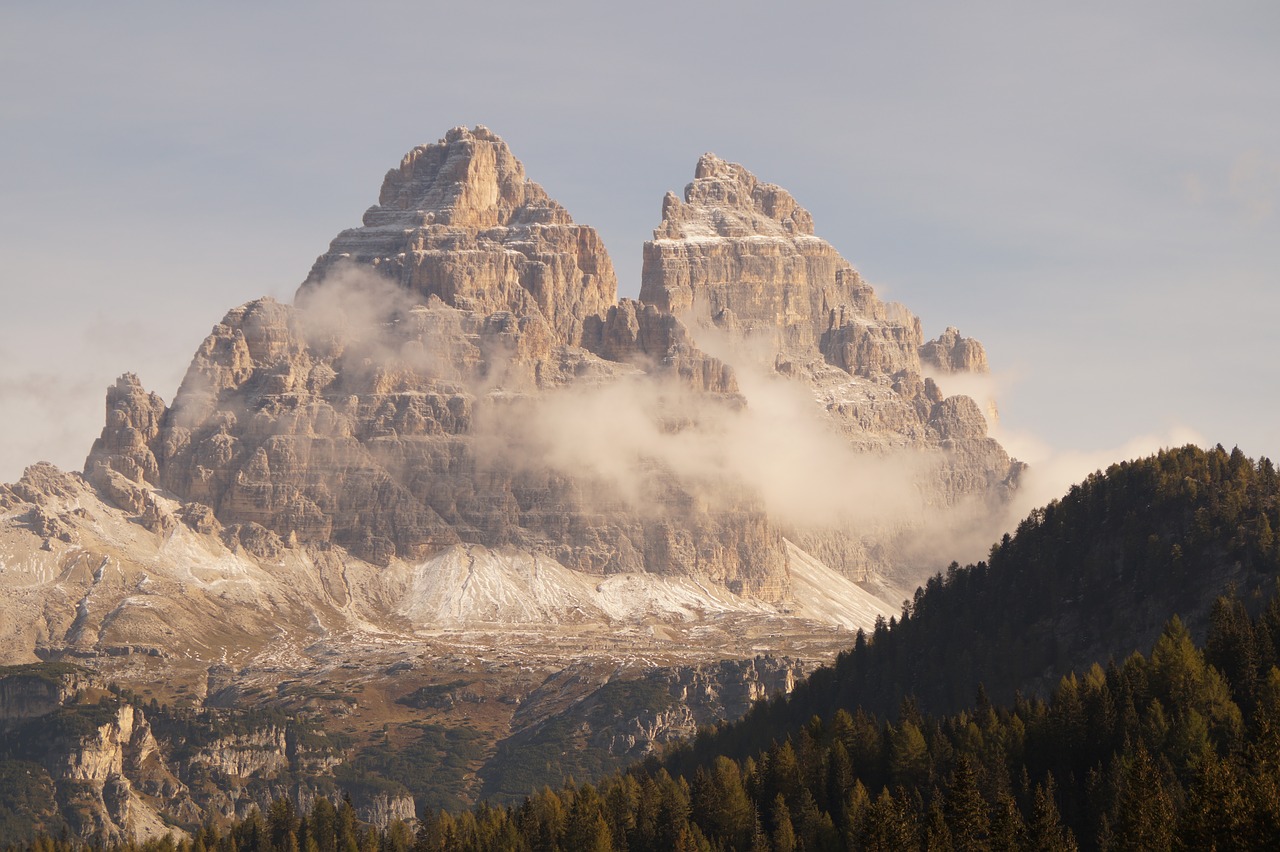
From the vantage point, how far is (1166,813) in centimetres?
19162

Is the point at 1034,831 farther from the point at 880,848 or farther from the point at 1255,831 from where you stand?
the point at 1255,831

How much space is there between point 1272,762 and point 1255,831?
17.1 m

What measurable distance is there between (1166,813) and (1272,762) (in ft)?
36.0

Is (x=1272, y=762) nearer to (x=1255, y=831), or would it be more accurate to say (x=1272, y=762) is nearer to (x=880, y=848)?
(x=1255, y=831)

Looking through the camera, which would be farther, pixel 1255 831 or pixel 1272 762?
pixel 1272 762

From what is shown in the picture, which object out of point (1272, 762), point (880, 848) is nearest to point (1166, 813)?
point (1272, 762)

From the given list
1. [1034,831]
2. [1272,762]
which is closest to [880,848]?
[1034,831]

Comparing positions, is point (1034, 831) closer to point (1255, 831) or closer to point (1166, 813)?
point (1166, 813)

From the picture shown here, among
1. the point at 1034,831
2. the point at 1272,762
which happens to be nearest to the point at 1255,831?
the point at 1272,762

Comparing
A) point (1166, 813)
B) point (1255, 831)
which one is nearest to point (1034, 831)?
point (1166, 813)

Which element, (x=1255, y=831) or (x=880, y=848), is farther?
(x=880, y=848)

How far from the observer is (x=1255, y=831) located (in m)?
170

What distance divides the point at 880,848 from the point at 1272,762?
3486 cm

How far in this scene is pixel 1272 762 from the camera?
185750 mm
